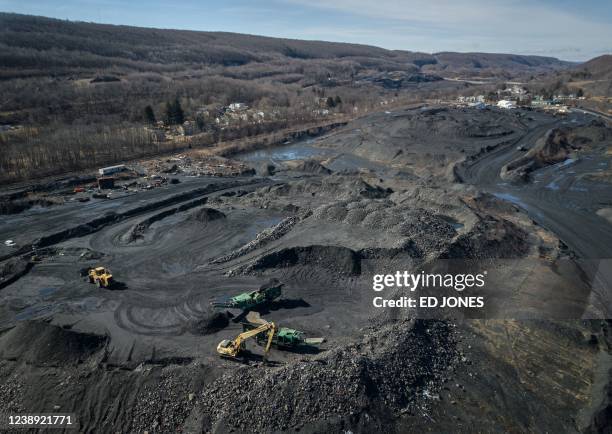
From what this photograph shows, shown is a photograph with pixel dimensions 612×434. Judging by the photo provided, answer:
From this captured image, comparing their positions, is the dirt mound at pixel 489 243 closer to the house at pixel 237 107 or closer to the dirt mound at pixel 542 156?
the dirt mound at pixel 542 156

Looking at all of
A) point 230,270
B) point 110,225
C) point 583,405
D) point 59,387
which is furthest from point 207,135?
point 583,405

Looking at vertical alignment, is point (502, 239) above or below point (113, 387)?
above

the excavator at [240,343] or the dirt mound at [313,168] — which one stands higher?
the excavator at [240,343]

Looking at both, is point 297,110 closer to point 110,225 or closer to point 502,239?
point 110,225

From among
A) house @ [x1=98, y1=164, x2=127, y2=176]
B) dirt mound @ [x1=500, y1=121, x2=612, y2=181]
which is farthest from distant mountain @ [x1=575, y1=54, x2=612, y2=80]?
house @ [x1=98, y1=164, x2=127, y2=176]

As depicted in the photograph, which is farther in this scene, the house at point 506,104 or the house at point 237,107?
the house at point 506,104

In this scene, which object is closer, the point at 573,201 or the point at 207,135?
the point at 573,201

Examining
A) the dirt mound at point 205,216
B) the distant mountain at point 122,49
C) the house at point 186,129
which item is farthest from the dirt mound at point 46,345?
the distant mountain at point 122,49
